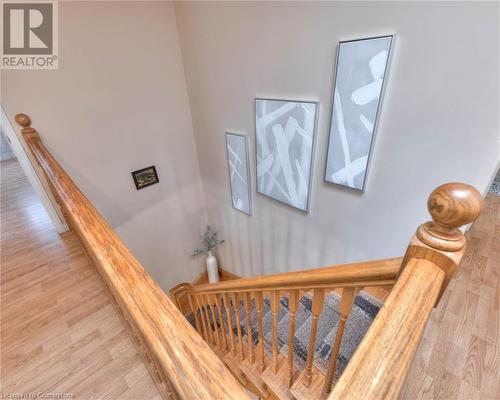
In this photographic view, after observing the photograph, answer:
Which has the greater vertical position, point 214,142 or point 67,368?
point 214,142

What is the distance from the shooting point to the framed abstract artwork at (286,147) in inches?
77.8

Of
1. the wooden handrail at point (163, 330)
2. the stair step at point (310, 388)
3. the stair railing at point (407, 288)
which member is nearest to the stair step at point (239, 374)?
the stair step at point (310, 388)

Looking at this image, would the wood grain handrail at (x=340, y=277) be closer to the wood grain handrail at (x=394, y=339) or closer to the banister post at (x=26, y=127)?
the wood grain handrail at (x=394, y=339)

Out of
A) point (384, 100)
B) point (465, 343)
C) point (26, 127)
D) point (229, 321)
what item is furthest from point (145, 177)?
point (465, 343)

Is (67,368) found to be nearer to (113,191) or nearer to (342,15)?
(113,191)

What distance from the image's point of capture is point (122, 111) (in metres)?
2.55

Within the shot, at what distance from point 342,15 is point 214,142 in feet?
5.99

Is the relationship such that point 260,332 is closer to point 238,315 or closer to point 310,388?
point 238,315

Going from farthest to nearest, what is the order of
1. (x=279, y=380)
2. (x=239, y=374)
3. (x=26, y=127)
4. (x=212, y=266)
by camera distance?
(x=212, y=266) → (x=26, y=127) → (x=239, y=374) → (x=279, y=380)

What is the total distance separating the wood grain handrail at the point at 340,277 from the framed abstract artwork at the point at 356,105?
125 centimetres

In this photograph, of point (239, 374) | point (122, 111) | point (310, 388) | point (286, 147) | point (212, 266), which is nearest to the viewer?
point (310, 388)

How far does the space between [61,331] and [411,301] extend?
6.53 ft

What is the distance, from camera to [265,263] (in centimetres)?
322

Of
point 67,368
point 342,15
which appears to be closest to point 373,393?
point 67,368
